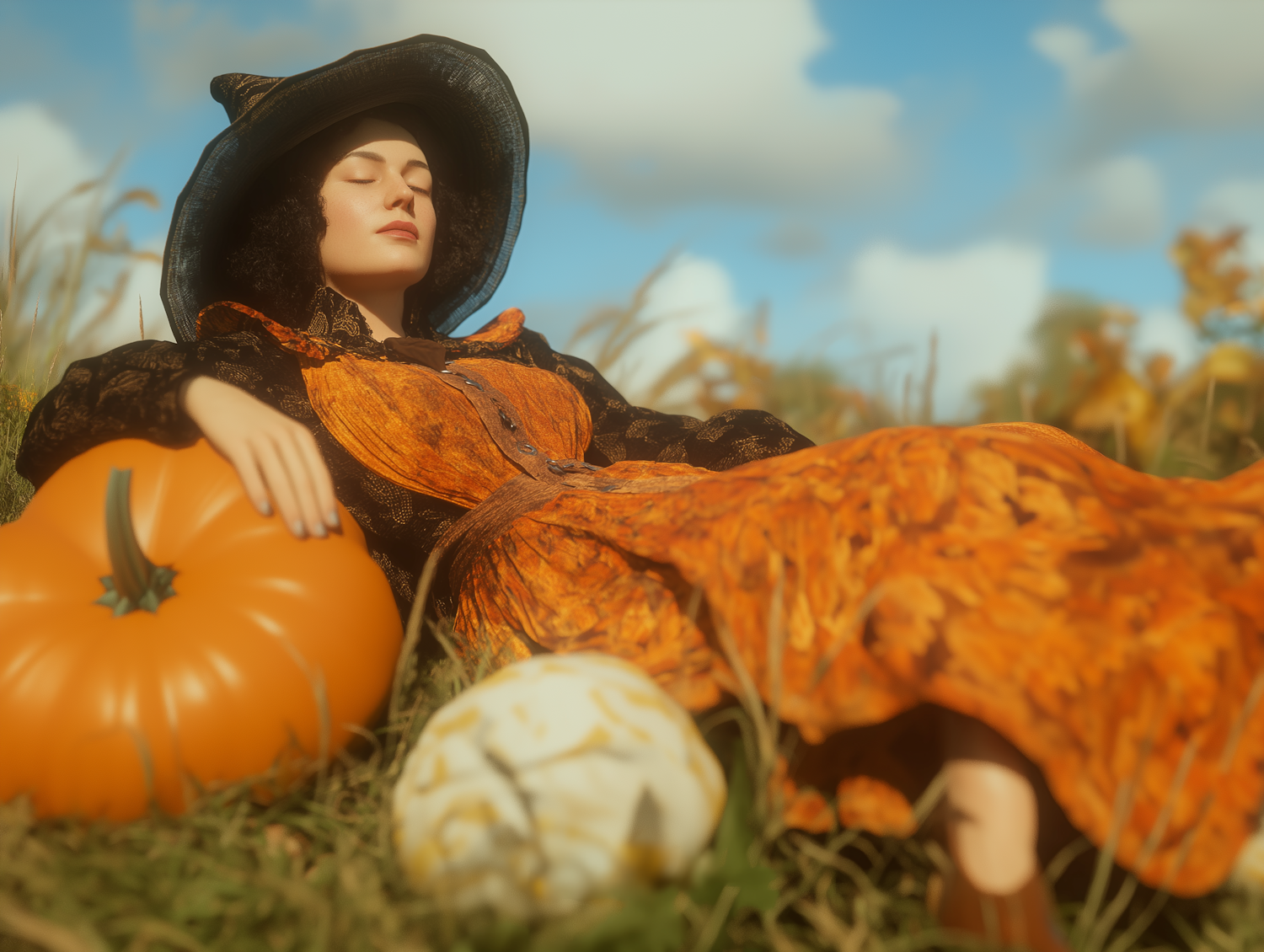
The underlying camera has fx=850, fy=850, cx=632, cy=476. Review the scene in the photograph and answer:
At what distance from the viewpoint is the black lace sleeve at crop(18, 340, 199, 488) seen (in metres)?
1.59

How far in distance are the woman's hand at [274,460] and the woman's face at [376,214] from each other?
30.8 inches

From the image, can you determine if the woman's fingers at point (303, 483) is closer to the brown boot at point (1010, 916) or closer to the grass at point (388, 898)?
the grass at point (388, 898)

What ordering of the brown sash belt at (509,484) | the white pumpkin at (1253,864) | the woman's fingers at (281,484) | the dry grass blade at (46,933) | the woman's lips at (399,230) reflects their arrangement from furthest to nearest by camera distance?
the woman's lips at (399,230)
the brown sash belt at (509,484)
the woman's fingers at (281,484)
the white pumpkin at (1253,864)
the dry grass blade at (46,933)

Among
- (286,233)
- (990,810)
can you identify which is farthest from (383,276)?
(990,810)

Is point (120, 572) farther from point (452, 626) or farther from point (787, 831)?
point (787, 831)

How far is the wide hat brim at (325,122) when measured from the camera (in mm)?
2129

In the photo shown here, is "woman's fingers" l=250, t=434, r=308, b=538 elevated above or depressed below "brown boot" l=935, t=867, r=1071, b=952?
above

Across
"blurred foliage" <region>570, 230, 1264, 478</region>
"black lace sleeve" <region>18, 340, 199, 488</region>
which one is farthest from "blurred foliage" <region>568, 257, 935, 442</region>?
"black lace sleeve" <region>18, 340, 199, 488</region>

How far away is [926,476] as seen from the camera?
3.91 feet

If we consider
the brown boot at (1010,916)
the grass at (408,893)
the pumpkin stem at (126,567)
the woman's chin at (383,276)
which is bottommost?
the grass at (408,893)

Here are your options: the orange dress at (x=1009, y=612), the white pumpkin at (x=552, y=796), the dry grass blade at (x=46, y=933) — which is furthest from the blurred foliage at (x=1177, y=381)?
the dry grass blade at (x=46, y=933)

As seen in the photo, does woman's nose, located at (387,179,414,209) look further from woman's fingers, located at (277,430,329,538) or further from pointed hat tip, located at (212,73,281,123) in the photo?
woman's fingers, located at (277,430,329,538)

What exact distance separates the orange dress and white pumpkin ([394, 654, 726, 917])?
176mm

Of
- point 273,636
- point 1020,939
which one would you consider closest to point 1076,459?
point 1020,939
